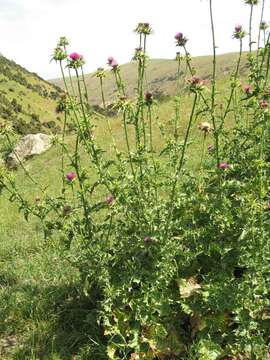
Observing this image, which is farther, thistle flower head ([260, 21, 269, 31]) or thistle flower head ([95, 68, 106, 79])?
thistle flower head ([260, 21, 269, 31])

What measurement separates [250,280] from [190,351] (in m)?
0.83

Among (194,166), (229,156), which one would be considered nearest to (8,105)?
(194,166)

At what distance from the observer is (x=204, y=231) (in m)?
4.46

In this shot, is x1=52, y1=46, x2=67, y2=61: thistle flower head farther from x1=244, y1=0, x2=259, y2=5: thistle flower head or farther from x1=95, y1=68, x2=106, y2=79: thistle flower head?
x1=244, y1=0, x2=259, y2=5: thistle flower head

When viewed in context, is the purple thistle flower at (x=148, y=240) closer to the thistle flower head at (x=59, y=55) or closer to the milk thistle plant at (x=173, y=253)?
the milk thistle plant at (x=173, y=253)

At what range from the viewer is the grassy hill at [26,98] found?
54312 mm

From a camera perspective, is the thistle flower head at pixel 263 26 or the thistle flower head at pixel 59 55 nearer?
the thistle flower head at pixel 59 55

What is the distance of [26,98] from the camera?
62.3 m

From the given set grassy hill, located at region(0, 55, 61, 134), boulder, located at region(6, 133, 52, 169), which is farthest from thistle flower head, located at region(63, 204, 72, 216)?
grassy hill, located at region(0, 55, 61, 134)

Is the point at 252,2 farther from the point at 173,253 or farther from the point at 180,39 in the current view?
the point at 173,253

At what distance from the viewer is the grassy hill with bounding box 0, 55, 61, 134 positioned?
5431 centimetres

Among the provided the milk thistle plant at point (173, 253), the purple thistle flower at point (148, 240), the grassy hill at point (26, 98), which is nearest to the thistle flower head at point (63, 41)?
the milk thistle plant at point (173, 253)

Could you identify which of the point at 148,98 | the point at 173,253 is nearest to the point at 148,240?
the point at 173,253

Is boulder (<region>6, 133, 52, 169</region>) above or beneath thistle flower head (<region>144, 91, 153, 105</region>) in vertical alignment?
beneath
